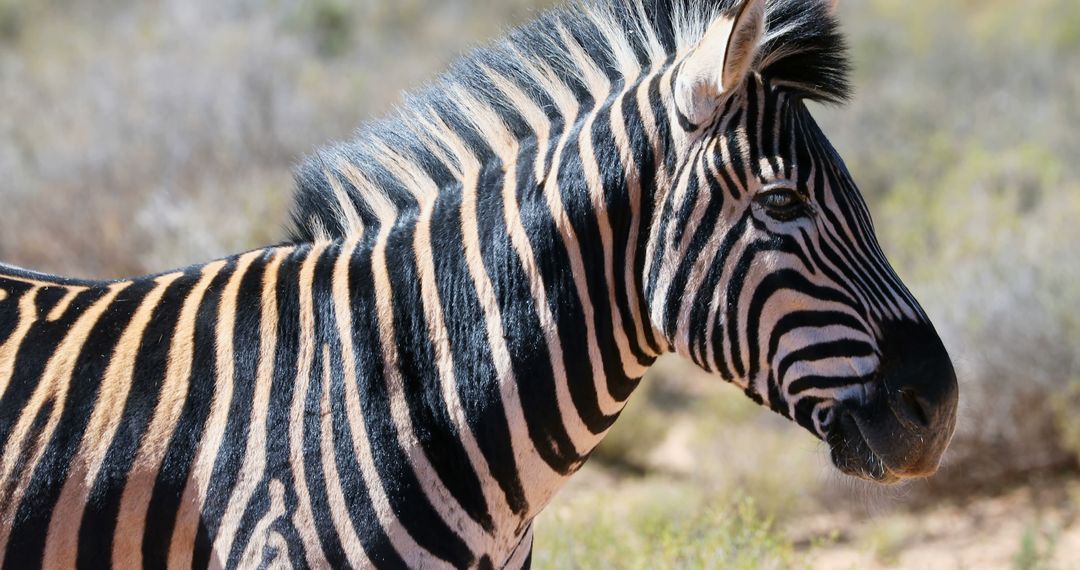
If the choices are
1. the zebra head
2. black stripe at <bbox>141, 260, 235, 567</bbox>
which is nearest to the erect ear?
the zebra head

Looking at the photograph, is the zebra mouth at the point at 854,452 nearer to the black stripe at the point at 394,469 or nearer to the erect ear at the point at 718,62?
the erect ear at the point at 718,62

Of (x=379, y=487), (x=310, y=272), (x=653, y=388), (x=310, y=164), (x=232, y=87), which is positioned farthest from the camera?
(x=232, y=87)

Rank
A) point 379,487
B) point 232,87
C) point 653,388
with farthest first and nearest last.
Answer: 1. point 232,87
2. point 653,388
3. point 379,487

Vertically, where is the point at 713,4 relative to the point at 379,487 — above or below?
above

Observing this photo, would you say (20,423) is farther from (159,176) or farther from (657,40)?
(159,176)

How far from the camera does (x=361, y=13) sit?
1867 cm

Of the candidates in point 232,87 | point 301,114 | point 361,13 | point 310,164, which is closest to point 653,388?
point 301,114

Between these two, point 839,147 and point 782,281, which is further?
point 839,147

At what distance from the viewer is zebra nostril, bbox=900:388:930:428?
7.66ft

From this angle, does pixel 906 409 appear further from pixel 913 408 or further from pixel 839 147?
pixel 839 147

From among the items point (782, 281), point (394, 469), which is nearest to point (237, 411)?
point (394, 469)

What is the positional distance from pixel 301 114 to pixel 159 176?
165 cm

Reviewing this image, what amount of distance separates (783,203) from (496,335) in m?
0.77

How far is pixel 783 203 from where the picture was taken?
2.41m
